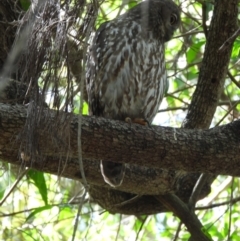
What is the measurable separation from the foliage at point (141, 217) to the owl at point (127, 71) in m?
0.15

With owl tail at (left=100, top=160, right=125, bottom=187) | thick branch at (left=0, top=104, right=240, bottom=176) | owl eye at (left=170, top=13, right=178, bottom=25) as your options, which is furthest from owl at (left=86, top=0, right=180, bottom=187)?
thick branch at (left=0, top=104, right=240, bottom=176)

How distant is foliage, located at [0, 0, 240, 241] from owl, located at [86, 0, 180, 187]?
0.15 meters

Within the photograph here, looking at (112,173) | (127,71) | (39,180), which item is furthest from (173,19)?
(39,180)

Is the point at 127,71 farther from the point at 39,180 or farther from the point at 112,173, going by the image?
the point at 39,180

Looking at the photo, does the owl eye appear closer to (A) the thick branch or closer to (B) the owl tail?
(B) the owl tail

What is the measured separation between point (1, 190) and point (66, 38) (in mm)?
2070

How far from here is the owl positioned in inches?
142

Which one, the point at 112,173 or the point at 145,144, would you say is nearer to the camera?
the point at 145,144

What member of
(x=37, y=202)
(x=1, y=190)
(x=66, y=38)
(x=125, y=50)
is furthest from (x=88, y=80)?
(x=37, y=202)

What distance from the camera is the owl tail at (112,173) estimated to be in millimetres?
3355

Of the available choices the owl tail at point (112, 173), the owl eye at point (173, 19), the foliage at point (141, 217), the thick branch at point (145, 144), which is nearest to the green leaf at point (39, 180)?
the foliage at point (141, 217)

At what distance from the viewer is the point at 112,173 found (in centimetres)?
338

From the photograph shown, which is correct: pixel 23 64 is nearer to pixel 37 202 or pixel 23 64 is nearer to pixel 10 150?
pixel 10 150

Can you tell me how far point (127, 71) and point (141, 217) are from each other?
4.28 ft
